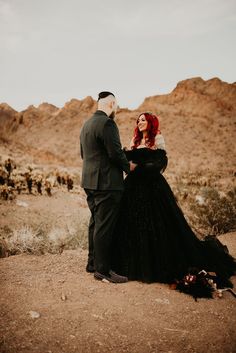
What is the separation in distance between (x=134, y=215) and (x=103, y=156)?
80 cm

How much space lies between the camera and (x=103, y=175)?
371 centimetres

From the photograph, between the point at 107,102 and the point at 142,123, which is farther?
the point at 142,123

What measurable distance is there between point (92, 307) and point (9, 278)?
45.0 inches

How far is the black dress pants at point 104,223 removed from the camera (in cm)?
375

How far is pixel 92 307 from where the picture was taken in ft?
10.7

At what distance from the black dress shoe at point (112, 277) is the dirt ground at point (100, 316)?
0.06m

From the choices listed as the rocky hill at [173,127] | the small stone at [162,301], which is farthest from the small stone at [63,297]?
the rocky hill at [173,127]

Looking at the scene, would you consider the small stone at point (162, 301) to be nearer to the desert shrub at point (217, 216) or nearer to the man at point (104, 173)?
the man at point (104, 173)

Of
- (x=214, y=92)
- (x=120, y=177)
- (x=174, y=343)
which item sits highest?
(x=214, y=92)

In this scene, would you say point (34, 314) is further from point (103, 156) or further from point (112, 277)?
point (103, 156)

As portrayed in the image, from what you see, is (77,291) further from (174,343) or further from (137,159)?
(137,159)

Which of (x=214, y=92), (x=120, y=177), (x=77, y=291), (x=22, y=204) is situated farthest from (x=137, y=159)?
(x=214, y=92)

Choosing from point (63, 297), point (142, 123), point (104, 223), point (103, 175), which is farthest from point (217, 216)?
point (63, 297)

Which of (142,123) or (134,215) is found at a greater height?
(142,123)
